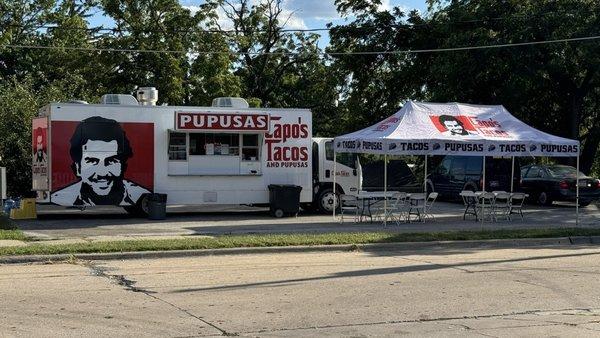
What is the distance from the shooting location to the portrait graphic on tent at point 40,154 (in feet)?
63.4

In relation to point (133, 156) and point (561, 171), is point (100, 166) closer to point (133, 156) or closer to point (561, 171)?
point (133, 156)

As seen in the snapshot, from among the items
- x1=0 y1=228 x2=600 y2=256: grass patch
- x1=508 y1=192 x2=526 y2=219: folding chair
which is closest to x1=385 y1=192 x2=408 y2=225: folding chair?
x1=0 y1=228 x2=600 y2=256: grass patch

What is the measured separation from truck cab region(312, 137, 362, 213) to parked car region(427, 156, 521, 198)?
6.34 meters

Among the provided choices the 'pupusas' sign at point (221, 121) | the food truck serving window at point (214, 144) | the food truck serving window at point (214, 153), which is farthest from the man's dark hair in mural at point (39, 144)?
the food truck serving window at point (214, 144)

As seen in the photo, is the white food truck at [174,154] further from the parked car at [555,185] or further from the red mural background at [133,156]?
the parked car at [555,185]

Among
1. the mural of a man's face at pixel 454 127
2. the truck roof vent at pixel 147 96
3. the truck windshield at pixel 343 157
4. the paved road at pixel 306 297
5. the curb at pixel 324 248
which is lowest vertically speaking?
the paved road at pixel 306 297

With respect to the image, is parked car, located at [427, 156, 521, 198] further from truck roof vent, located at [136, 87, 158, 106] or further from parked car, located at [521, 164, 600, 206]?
truck roof vent, located at [136, 87, 158, 106]

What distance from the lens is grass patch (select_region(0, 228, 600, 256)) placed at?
42.5 feet

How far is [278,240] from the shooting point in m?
14.4

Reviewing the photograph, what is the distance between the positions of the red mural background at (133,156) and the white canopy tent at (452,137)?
5239 mm

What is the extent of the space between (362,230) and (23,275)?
8589mm

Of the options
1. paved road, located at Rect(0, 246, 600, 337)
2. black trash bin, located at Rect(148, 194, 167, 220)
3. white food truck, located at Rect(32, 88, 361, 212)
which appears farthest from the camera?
black trash bin, located at Rect(148, 194, 167, 220)

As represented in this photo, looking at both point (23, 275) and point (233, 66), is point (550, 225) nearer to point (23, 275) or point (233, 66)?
point (23, 275)

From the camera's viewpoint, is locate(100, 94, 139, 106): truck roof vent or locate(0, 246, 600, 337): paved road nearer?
locate(0, 246, 600, 337): paved road
